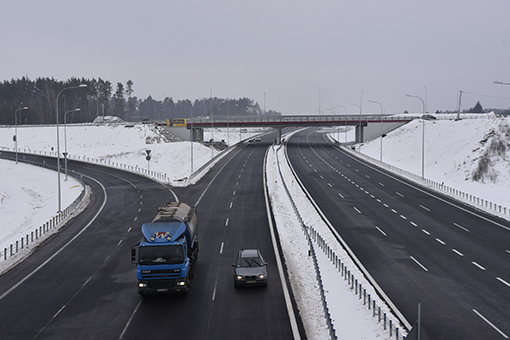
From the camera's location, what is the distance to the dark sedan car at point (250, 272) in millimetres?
20797

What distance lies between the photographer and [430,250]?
28016 mm

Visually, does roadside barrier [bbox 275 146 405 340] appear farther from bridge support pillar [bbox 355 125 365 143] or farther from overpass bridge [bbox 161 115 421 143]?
bridge support pillar [bbox 355 125 365 143]

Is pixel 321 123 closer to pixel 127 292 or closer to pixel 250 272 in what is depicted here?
pixel 250 272

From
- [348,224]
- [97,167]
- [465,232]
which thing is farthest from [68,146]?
[465,232]

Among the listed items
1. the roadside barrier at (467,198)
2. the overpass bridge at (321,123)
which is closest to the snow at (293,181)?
the roadside barrier at (467,198)

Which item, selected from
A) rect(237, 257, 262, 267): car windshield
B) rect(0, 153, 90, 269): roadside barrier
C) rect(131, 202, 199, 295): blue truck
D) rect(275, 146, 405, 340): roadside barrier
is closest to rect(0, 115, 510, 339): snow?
rect(275, 146, 405, 340): roadside barrier

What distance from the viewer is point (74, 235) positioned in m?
32.6

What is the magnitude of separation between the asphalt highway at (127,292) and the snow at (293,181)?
1.71 m

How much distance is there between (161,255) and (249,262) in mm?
4858

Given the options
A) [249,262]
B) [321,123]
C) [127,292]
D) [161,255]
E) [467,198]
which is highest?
[321,123]

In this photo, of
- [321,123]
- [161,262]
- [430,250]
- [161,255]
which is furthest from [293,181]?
[321,123]

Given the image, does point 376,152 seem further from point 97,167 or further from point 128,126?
point 128,126

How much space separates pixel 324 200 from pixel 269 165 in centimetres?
2766

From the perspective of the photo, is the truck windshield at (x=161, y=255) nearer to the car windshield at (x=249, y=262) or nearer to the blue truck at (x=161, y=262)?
the blue truck at (x=161, y=262)
